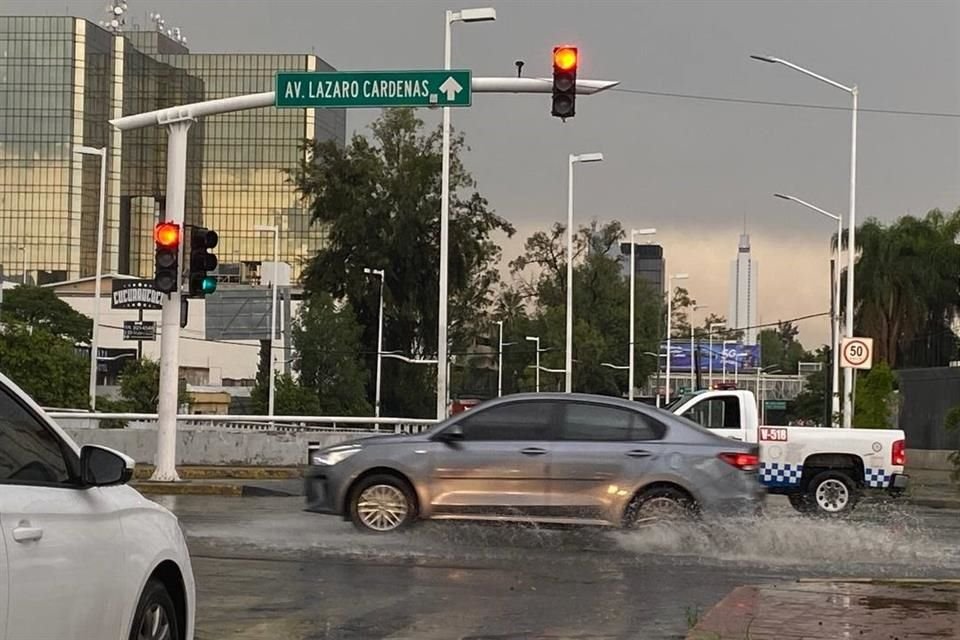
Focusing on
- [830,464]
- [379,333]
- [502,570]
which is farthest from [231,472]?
[379,333]

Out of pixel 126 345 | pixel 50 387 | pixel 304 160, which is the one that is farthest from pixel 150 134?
pixel 50 387

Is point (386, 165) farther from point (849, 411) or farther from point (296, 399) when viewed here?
point (849, 411)

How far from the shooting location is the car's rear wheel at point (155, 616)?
19.6 ft

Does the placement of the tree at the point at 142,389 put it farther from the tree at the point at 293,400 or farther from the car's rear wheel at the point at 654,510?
the car's rear wheel at the point at 654,510

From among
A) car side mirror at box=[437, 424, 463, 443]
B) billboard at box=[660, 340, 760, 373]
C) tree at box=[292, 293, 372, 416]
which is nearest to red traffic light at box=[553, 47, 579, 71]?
car side mirror at box=[437, 424, 463, 443]

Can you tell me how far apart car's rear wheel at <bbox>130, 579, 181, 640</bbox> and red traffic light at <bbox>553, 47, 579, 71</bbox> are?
13893mm

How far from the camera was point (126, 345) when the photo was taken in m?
120

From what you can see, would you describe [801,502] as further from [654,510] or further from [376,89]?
[376,89]

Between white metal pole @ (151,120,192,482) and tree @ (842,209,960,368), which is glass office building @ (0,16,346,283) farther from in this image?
white metal pole @ (151,120,192,482)

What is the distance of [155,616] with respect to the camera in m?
6.19

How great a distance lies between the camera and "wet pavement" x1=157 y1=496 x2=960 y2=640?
9461 mm

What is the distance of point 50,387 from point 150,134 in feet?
328

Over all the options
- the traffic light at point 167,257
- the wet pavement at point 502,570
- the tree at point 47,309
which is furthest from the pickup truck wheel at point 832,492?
the tree at point 47,309

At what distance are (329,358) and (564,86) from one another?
165 ft
